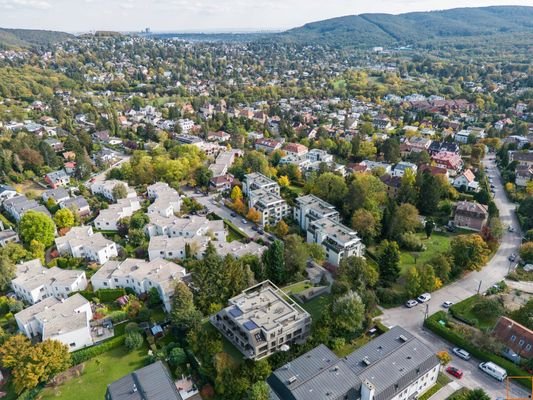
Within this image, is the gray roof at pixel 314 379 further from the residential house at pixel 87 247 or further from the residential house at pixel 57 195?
the residential house at pixel 57 195

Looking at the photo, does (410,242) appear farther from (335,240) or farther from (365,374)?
(365,374)

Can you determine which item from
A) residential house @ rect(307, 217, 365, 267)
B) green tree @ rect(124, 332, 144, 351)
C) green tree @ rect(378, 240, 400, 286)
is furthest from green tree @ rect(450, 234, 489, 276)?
green tree @ rect(124, 332, 144, 351)

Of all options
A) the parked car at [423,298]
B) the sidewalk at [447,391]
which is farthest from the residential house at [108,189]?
the sidewalk at [447,391]

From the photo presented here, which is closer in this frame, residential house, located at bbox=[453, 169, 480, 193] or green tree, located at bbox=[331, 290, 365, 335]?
green tree, located at bbox=[331, 290, 365, 335]

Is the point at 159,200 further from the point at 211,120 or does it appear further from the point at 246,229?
the point at 211,120

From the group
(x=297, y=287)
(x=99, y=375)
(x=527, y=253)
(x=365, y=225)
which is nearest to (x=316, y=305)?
(x=297, y=287)

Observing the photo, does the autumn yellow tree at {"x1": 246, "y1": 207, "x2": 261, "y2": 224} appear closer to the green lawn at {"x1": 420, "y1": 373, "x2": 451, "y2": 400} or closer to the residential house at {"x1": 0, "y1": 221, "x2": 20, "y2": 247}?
the green lawn at {"x1": 420, "y1": 373, "x2": 451, "y2": 400}

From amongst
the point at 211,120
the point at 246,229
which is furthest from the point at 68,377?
the point at 211,120
